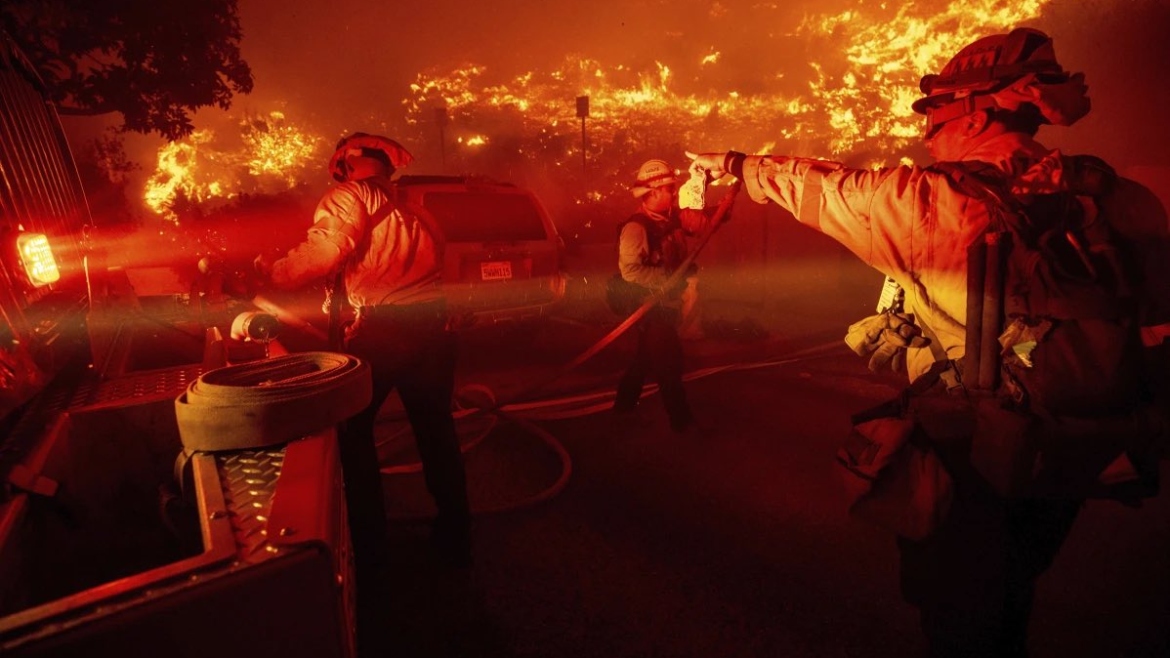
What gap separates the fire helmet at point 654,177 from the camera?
4746 millimetres

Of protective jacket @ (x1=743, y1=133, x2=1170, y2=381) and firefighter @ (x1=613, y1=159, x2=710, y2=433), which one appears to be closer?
protective jacket @ (x1=743, y1=133, x2=1170, y2=381)

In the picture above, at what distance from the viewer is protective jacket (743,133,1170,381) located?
67.9 inches

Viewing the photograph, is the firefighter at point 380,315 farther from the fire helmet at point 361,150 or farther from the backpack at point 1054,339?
the backpack at point 1054,339

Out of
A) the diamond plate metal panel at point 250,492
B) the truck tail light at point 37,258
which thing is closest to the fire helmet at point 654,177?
the truck tail light at point 37,258

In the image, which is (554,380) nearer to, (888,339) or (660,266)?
(660,266)

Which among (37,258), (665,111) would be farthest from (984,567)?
(665,111)

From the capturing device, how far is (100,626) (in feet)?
2.46

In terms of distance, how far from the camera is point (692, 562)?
3037mm

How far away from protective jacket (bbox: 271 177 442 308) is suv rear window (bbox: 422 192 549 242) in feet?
11.8

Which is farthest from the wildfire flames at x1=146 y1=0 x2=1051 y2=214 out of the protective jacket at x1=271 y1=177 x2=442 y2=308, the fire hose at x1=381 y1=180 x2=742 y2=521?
the protective jacket at x1=271 y1=177 x2=442 y2=308

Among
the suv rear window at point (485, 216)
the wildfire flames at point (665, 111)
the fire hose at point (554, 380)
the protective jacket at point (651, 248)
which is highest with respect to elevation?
the wildfire flames at point (665, 111)

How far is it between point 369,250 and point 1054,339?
9.09ft

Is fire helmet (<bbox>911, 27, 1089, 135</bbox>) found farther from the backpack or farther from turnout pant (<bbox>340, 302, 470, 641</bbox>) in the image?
turnout pant (<bbox>340, 302, 470, 641</bbox>)

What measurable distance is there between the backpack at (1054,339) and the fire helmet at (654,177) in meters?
3.12
